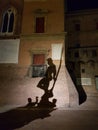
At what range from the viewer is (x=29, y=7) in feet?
66.3

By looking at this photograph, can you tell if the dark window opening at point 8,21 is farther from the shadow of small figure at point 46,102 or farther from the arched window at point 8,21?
the shadow of small figure at point 46,102

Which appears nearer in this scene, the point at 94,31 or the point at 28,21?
the point at 28,21

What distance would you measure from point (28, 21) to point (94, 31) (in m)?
11.8

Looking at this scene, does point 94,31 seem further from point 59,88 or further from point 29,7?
point 59,88

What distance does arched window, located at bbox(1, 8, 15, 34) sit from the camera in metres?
20.0

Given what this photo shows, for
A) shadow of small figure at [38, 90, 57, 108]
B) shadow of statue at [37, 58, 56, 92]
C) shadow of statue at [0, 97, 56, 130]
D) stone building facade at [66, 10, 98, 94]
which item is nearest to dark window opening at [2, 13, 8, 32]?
shadow of statue at [37, 58, 56, 92]

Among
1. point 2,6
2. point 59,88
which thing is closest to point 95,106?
point 59,88

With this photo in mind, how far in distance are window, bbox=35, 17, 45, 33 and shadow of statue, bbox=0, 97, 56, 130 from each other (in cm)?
709

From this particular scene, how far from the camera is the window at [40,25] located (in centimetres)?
1925

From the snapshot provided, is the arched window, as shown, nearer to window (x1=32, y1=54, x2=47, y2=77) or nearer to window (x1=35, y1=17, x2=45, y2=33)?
window (x1=35, y1=17, x2=45, y2=33)

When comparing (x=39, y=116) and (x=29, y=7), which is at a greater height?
(x=29, y=7)

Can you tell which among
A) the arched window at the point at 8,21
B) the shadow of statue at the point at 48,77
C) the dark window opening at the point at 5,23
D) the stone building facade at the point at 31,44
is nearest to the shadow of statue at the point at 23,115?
the stone building facade at the point at 31,44

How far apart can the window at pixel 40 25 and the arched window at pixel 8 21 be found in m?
2.57

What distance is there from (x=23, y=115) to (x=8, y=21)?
36.5 ft
